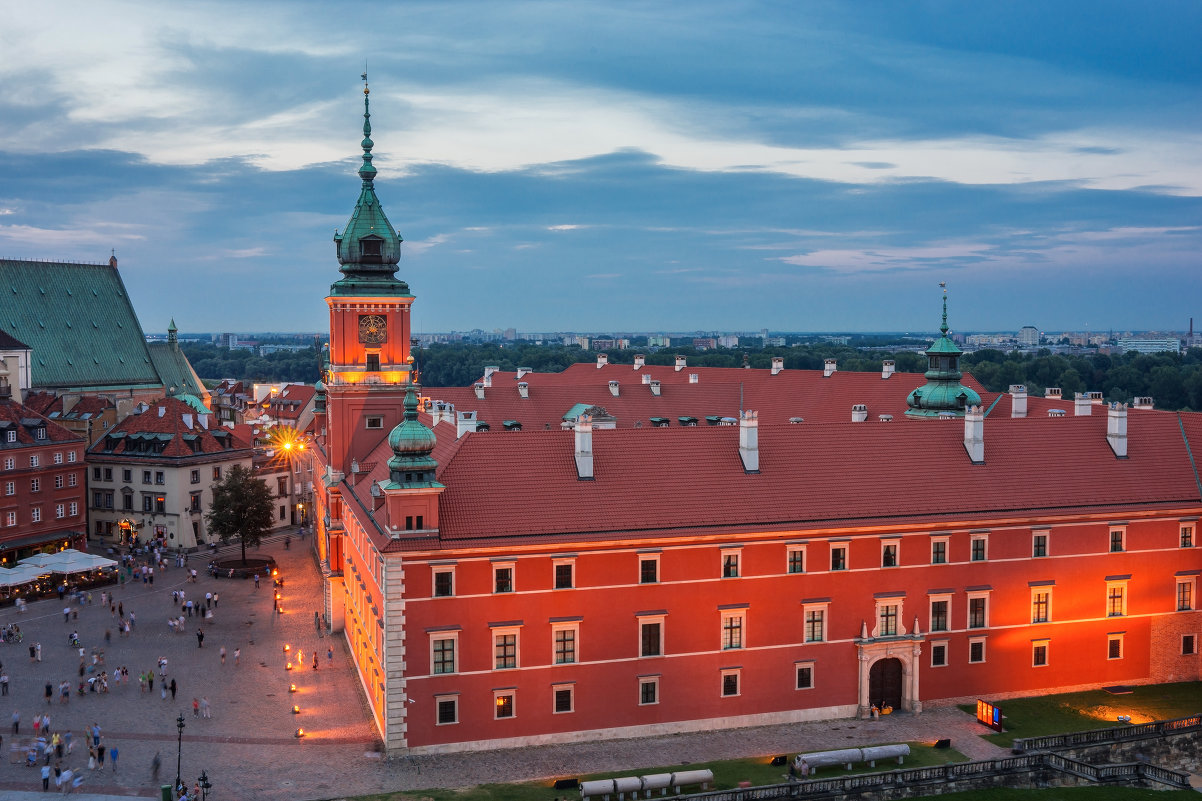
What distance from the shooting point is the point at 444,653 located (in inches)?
1590

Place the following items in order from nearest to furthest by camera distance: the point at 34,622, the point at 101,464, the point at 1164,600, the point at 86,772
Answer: the point at 86,772
the point at 1164,600
the point at 34,622
the point at 101,464

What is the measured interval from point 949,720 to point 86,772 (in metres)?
32.1

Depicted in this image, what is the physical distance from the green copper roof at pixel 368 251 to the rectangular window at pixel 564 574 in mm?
25348

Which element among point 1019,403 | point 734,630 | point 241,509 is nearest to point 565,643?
point 734,630

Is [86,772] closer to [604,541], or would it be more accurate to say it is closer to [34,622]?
[604,541]

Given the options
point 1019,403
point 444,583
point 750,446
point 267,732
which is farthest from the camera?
point 1019,403

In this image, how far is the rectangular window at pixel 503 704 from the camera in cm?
4088

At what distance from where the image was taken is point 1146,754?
41.9 meters

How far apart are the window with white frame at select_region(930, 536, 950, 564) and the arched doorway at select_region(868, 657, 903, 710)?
435cm

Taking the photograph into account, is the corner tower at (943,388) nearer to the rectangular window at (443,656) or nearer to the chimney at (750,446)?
the chimney at (750,446)

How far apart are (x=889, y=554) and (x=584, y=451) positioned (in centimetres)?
1292

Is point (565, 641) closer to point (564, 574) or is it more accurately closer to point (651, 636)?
point (564, 574)

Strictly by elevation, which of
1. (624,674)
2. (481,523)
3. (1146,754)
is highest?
(481,523)

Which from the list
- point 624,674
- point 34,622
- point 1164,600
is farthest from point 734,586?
point 34,622
